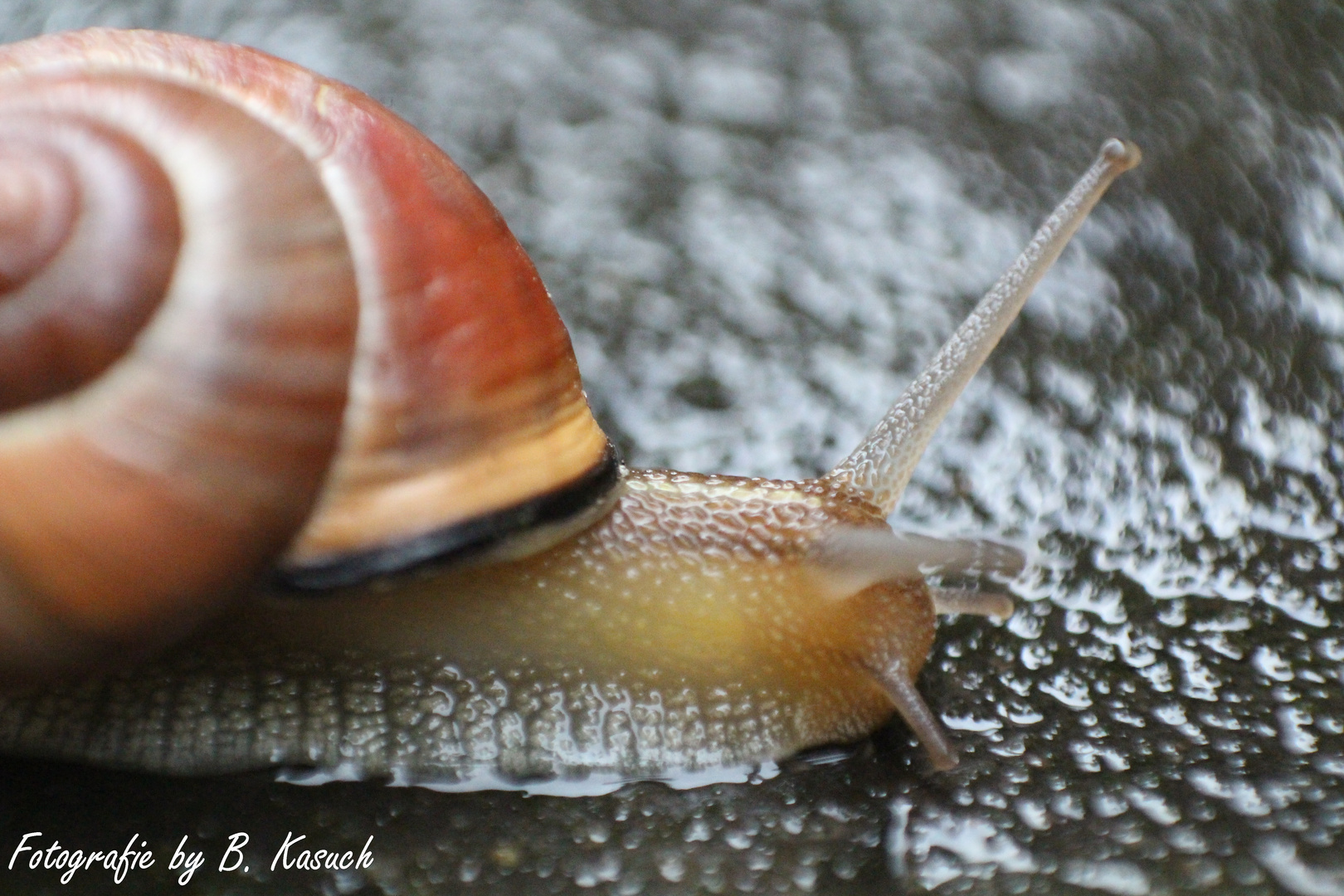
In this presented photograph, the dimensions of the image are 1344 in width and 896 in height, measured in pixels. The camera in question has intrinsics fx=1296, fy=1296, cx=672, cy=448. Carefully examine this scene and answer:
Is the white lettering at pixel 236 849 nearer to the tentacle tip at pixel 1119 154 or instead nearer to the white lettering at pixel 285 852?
the white lettering at pixel 285 852

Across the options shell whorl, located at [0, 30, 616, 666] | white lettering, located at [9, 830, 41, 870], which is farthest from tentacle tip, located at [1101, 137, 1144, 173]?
white lettering, located at [9, 830, 41, 870]

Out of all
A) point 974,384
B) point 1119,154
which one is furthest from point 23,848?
point 1119,154

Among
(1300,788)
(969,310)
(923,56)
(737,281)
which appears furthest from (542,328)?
(923,56)

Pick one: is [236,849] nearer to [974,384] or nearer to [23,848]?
[23,848]

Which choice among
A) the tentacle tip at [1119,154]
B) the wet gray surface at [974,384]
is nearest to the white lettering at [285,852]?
the wet gray surface at [974,384]

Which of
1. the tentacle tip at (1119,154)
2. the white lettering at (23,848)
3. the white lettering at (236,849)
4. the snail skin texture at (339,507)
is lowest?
the white lettering at (23,848)
